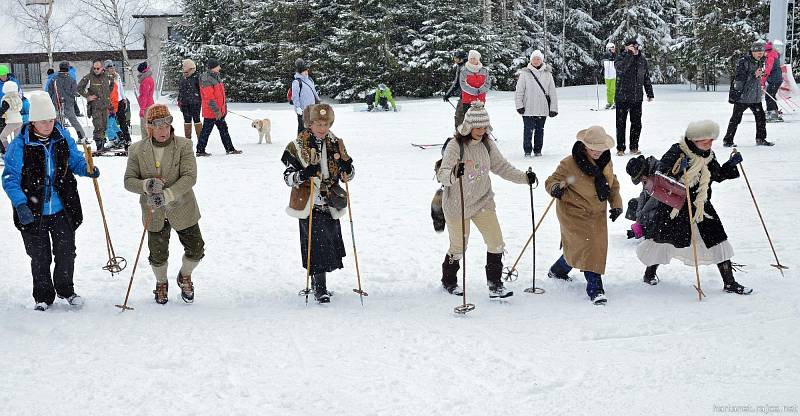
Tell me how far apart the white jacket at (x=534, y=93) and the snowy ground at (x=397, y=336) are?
4.09 meters

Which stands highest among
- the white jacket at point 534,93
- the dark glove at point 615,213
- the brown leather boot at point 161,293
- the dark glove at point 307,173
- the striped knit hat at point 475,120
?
the white jacket at point 534,93

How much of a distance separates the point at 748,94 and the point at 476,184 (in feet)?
28.6

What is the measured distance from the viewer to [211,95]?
13.5m

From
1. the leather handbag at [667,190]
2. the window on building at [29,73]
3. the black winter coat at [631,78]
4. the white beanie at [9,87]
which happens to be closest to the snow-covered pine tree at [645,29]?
the black winter coat at [631,78]

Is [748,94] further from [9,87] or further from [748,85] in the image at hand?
[9,87]

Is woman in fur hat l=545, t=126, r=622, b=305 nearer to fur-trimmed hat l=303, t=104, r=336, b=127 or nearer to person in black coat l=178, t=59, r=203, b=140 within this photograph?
fur-trimmed hat l=303, t=104, r=336, b=127

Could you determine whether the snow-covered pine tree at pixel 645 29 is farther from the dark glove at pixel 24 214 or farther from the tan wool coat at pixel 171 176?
the dark glove at pixel 24 214

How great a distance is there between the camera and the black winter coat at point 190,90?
1387cm

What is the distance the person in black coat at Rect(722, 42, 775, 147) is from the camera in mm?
12383

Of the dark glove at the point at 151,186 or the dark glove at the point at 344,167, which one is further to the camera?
the dark glove at the point at 344,167

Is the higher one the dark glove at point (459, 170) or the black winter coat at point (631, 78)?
the black winter coat at point (631, 78)

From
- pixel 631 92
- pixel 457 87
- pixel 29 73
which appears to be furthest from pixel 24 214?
pixel 29 73

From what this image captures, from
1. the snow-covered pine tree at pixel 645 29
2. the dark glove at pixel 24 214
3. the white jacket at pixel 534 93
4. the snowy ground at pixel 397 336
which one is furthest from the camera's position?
the snow-covered pine tree at pixel 645 29

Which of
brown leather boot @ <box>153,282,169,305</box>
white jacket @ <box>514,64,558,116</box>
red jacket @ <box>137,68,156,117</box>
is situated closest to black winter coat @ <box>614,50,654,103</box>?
white jacket @ <box>514,64,558,116</box>
